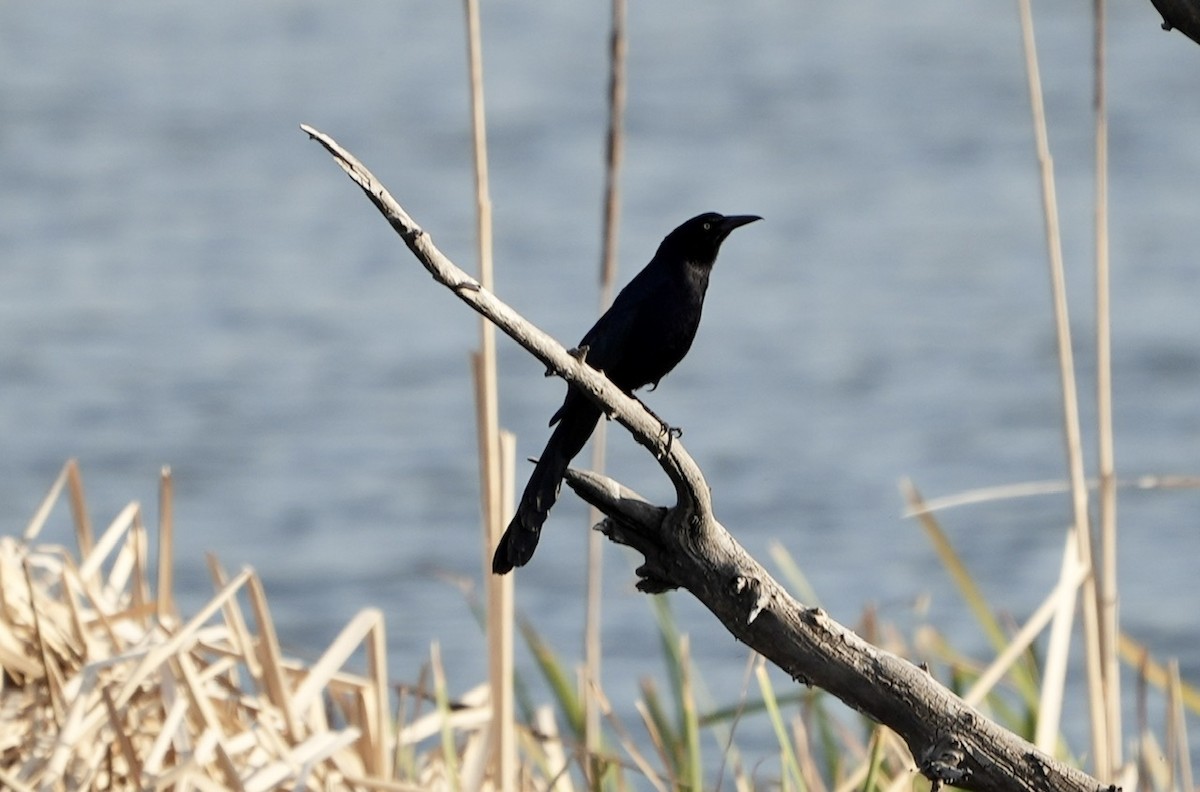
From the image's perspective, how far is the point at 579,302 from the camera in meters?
8.41

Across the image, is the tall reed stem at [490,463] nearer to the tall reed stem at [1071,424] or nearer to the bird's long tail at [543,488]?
the bird's long tail at [543,488]

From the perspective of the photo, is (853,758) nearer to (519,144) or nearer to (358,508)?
(358,508)

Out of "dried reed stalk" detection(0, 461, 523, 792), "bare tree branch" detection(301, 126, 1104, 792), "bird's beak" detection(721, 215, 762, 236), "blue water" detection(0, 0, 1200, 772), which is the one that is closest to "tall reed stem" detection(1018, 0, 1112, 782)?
"bird's beak" detection(721, 215, 762, 236)

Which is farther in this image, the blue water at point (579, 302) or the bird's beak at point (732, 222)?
the blue water at point (579, 302)

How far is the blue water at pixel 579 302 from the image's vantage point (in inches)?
282

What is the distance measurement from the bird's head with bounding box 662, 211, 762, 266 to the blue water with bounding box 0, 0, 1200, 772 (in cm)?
247

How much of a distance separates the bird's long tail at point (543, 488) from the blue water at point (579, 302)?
295 cm

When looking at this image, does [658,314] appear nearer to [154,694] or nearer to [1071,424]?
[1071,424]

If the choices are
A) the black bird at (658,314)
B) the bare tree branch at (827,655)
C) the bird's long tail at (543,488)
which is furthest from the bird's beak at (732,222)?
the bare tree branch at (827,655)

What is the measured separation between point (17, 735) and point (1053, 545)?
15.0ft

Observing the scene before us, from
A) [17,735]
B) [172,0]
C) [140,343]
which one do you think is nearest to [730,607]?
[17,735]

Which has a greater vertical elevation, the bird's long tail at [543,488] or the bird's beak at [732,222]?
the bird's beak at [732,222]

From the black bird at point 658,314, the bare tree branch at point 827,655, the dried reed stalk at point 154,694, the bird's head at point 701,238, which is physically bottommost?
the dried reed stalk at point 154,694

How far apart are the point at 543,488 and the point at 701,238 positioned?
751 mm
